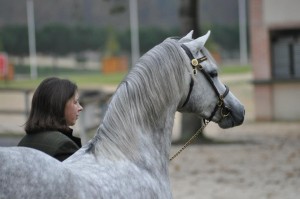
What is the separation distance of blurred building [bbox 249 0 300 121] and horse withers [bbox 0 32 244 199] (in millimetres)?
18236

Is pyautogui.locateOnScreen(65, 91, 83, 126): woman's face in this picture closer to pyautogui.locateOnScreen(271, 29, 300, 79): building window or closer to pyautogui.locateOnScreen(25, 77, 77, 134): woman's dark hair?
pyautogui.locateOnScreen(25, 77, 77, 134): woman's dark hair

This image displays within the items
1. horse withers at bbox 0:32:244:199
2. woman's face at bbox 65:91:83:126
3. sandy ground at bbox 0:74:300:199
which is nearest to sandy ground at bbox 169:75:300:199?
sandy ground at bbox 0:74:300:199

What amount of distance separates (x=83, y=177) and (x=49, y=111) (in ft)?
2.55

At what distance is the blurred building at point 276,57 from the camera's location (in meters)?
22.5

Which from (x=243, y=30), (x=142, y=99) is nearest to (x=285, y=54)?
(x=142, y=99)

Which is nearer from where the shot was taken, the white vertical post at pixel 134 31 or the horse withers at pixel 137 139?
the horse withers at pixel 137 139

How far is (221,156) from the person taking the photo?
15.0 m

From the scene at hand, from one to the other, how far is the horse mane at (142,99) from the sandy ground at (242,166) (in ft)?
20.7

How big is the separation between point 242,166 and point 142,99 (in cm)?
976

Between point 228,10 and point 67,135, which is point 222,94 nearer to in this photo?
point 67,135

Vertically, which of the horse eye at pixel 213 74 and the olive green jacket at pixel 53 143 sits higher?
the horse eye at pixel 213 74

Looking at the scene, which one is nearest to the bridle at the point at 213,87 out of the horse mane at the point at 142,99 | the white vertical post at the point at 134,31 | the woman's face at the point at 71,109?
the horse mane at the point at 142,99

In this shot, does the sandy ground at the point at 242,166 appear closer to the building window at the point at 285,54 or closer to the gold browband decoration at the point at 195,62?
the building window at the point at 285,54

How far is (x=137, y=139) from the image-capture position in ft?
12.9
